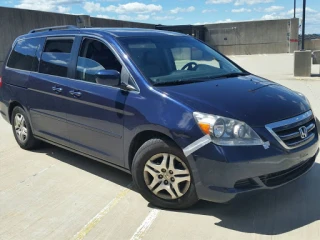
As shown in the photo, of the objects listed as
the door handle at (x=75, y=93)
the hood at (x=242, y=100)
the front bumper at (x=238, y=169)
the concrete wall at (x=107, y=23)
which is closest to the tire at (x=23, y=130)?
the door handle at (x=75, y=93)

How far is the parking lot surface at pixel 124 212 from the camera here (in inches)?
129

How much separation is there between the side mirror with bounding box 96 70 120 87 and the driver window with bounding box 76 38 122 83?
222mm

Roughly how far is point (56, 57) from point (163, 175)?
7.79 feet

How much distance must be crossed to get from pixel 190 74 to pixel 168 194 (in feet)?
4.58

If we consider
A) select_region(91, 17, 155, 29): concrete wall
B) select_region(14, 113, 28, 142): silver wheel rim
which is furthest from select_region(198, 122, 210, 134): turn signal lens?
select_region(91, 17, 155, 29): concrete wall

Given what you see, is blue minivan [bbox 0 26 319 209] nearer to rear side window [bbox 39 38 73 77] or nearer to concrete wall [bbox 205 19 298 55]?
rear side window [bbox 39 38 73 77]

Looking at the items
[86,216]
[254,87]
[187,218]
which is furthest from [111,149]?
[254,87]

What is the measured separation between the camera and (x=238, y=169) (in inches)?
123

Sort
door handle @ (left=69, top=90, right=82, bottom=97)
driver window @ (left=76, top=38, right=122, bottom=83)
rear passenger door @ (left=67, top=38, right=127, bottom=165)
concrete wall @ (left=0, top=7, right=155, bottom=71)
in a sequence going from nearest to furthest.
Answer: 1. rear passenger door @ (left=67, top=38, right=127, bottom=165)
2. driver window @ (left=76, top=38, right=122, bottom=83)
3. door handle @ (left=69, top=90, right=82, bottom=97)
4. concrete wall @ (left=0, top=7, right=155, bottom=71)

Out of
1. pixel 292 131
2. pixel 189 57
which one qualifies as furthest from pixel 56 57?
pixel 292 131

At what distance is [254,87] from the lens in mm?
3947

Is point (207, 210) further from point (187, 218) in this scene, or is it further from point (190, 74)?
point (190, 74)

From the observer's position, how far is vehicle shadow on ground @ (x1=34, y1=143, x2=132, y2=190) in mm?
4575

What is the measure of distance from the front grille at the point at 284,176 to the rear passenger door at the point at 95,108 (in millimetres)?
1542
